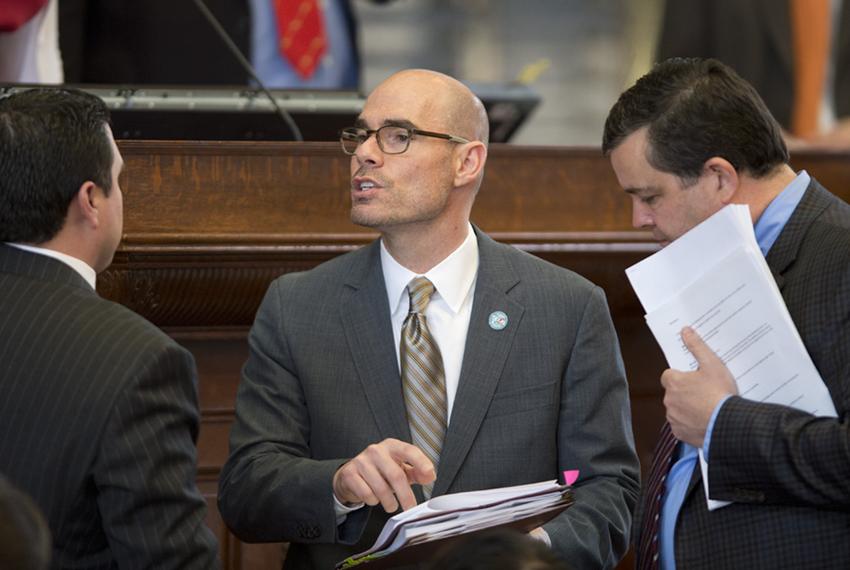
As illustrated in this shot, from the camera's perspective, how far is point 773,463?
83.7 inches

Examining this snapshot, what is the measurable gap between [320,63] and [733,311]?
3.64 meters

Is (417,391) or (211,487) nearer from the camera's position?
(417,391)

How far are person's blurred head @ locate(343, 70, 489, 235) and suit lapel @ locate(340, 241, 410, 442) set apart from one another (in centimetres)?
12

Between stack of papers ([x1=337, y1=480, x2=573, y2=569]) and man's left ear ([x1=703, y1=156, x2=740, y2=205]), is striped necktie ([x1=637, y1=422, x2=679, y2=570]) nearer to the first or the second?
stack of papers ([x1=337, y1=480, x2=573, y2=569])

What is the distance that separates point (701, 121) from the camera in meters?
2.32

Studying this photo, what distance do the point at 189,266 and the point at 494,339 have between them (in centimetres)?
70

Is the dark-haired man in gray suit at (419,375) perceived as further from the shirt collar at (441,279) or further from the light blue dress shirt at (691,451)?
the light blue dress shirt at (691,451)

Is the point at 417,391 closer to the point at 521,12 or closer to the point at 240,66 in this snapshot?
the point at 240,66

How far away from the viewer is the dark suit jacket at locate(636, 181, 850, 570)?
2105 mm

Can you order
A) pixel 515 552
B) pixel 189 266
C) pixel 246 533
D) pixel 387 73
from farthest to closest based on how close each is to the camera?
1. pixel 387 73
2. pixel 189 266
3. pixel 246 533
4. pixel 515 552

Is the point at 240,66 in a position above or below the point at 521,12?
below

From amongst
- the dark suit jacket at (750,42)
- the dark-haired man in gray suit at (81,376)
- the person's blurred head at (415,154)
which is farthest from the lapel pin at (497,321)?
the dark suit jacket at (750,42)

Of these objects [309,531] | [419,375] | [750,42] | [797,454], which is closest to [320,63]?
[750,42]

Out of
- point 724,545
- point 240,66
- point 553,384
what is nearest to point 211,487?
point 553,384
